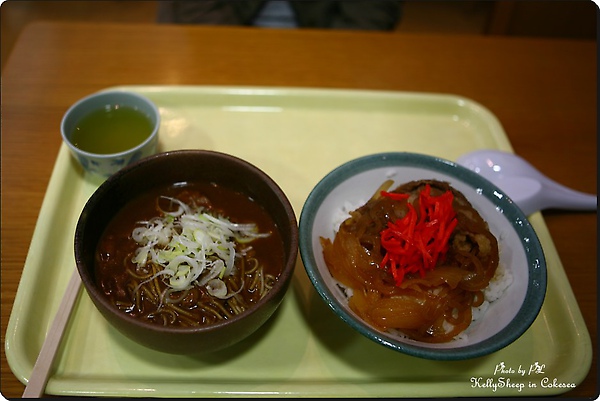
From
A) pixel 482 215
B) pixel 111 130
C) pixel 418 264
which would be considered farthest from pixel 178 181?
pixel 482 215

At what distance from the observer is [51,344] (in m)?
1.16

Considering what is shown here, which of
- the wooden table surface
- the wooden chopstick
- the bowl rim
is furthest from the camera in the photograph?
the wooden table surface

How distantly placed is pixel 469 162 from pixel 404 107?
37 cm

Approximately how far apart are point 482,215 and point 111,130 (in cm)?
121

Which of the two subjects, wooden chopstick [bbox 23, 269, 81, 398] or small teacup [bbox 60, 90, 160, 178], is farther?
small teacup [bbox 60, 90, 160, 178]

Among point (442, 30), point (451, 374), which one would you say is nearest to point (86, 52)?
point (451, 374)

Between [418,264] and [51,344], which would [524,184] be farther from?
[51,344]

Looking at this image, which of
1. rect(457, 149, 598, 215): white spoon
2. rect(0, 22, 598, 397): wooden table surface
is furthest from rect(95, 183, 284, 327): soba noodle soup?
rect(457, 149, 598, 215): white spoon

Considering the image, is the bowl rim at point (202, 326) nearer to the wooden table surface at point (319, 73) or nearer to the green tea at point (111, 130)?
the green tea at point (111, 130)

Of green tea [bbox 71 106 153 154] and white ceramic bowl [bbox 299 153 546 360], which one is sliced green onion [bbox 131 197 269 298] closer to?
white ceramic bowl [bbox 299 153 546 360]

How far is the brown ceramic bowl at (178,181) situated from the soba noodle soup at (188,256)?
34mm

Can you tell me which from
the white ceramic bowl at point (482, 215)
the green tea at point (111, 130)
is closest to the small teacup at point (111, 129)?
the green tea at point (111, 130)

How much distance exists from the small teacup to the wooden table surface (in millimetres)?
217

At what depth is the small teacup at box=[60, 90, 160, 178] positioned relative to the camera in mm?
1472
